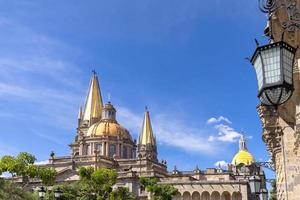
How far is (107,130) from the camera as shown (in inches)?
2753

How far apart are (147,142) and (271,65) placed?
69.3m

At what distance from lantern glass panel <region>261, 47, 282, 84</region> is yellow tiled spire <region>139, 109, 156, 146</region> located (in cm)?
6916

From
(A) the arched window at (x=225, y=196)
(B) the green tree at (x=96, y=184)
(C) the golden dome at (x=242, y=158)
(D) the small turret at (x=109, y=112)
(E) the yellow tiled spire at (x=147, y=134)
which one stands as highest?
(D) the small turret at (x=109, y=112)

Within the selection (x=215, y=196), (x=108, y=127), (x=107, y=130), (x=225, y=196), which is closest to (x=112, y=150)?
(x=107, y=130)

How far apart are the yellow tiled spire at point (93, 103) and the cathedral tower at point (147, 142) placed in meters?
7.66

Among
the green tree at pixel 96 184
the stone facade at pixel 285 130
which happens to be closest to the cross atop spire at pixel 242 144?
the green tree at pixel 96 184

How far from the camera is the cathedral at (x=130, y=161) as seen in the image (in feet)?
204

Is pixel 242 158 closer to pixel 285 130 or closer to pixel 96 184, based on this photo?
pixel 96 184

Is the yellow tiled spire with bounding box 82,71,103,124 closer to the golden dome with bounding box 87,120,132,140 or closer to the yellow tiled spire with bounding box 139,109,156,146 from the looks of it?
the golden dome with bounding box 87,120,132,140

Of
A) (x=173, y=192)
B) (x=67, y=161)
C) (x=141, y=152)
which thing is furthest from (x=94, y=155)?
(x=173, y=192)

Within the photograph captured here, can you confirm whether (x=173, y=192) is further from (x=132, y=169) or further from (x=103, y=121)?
(x=103, y=121)

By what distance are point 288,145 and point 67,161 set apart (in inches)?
2324

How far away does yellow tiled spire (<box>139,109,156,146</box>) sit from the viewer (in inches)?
2960

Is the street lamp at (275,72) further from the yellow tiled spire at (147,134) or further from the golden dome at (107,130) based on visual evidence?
the yellow tiled spire at (147,134)
